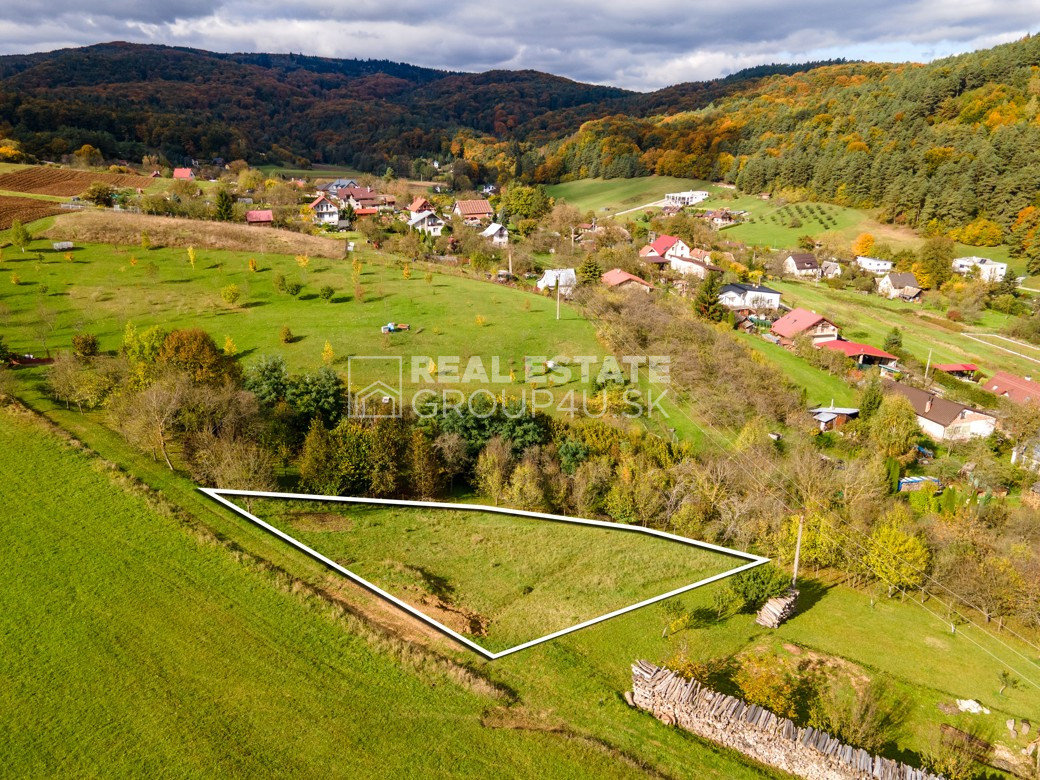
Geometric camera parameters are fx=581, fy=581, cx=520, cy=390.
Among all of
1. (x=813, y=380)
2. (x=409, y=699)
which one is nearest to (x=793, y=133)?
(x=813, y=380)

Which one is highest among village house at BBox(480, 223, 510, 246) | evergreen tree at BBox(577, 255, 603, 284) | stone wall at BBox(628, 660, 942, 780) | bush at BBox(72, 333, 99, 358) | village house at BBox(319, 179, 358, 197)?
village house at BBox(319, 179, 358, 197)

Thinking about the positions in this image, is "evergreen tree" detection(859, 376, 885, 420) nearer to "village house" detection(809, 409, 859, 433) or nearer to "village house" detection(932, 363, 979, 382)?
"village house" detection(809, 409, 859, 433)

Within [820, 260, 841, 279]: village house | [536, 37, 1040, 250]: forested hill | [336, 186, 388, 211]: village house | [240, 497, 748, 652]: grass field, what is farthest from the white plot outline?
[536, 37, 1040, 250]: forested hill

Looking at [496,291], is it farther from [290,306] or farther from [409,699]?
[409,699]

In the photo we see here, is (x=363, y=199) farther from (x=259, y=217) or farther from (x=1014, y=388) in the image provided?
(x=1014, y=388)

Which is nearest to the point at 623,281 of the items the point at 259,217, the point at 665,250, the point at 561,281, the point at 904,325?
the point at 561,281
